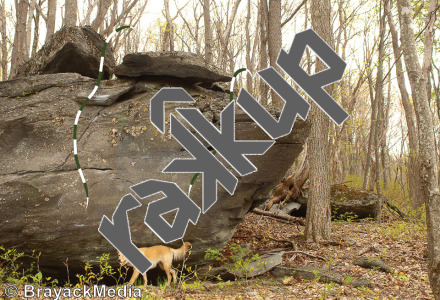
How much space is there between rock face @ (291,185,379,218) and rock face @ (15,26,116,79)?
24.7 feet

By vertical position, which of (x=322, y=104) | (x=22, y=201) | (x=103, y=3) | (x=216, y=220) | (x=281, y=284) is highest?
(x=103, y=3)

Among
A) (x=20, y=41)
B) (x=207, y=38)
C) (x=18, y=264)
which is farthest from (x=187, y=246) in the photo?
(x=207, y=38)

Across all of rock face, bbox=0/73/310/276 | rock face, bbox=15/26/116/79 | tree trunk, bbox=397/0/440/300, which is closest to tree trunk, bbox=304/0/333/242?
rock face, bbox=0/73/310/276

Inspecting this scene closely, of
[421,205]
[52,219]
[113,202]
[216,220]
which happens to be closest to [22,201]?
[52,219]

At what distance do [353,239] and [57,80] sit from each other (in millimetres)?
7213

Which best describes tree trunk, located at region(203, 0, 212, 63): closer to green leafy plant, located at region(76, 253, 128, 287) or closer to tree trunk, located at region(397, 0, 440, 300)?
green leafy plant, located at region(76, 253, 128, 287)

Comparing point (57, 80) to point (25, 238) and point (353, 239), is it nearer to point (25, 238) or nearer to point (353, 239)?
point (25, 238)

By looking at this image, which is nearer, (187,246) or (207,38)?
(187,246)

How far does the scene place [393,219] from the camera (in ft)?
37.4

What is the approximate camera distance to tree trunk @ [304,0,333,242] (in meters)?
8.40

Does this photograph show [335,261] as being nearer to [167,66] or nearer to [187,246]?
[187,246]

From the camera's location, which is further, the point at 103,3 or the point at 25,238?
the point at 103,3

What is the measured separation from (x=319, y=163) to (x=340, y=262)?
2327 mm

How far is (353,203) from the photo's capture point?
444 inches
